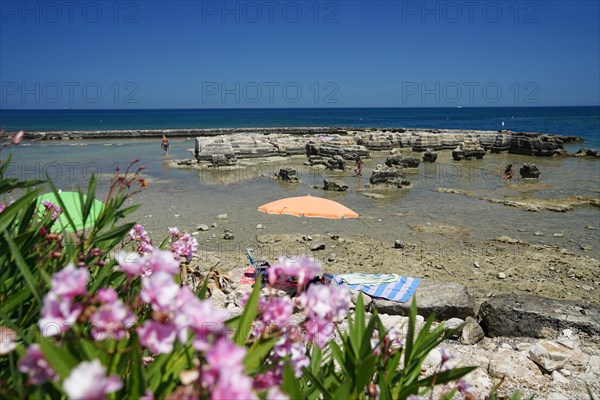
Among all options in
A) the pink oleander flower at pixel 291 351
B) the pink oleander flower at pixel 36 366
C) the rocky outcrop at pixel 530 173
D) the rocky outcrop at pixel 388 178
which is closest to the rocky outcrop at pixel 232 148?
the rocky outcrop at pixel 388 178

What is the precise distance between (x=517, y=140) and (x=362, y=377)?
115 feet

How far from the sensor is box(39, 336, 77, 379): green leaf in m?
1.14

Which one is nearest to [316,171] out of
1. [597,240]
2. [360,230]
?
[360,230]

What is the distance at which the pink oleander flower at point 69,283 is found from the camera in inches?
38.7

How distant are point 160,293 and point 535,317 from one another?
244 inches

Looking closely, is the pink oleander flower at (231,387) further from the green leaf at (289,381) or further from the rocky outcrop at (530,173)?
the rocky outcrop at (530,173)

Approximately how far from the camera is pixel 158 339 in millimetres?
1001

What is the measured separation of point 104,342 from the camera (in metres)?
1.35

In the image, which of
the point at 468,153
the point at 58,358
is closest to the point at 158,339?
the point at 58,358

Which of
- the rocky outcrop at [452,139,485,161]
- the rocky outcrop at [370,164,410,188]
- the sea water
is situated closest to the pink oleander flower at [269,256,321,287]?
the sea water

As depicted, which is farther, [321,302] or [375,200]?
[375,200]

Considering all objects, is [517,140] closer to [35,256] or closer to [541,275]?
[541,275]

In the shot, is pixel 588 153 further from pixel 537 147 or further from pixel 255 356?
pixel 255 356

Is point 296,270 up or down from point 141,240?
up
